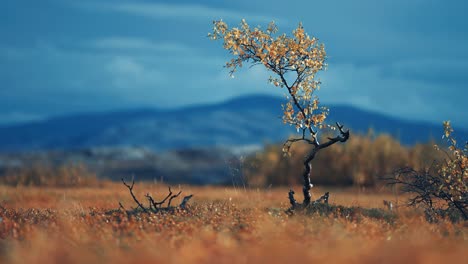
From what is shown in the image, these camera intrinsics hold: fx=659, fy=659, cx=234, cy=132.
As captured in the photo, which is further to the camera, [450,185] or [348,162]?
[348,162]

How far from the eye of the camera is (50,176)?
30250 mm

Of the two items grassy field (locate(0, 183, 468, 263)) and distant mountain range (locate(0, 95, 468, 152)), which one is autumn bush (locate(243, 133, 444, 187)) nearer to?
grassy field (locate(0, 183, 468, 263))

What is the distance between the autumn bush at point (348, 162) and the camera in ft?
98.9

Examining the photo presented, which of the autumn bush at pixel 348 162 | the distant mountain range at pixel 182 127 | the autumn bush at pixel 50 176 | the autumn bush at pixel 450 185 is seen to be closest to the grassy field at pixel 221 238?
the autumn bush at pixel 450 185

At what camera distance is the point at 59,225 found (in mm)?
12195

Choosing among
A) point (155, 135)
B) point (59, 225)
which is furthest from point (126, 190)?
point (155, 135)

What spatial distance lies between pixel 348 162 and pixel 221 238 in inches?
850

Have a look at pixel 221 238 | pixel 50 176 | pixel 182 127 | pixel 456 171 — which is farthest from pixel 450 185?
pixel 182 127

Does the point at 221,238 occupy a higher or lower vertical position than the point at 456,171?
lower

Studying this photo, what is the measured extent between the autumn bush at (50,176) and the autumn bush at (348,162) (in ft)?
24.1

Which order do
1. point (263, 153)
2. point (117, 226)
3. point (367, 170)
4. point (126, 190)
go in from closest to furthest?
point (117, 226)
point (126, 190)
point (367, 170)
point (263, 153)

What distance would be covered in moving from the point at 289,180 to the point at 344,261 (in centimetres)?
2418

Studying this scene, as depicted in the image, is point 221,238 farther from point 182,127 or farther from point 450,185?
point 182,127

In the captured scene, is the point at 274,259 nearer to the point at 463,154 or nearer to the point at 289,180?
the point at 463,154
